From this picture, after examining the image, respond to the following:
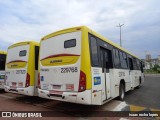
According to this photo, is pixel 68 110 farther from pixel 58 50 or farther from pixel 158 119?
pixel 158 119

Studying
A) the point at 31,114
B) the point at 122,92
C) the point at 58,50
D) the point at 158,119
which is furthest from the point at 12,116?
the point at 122,92

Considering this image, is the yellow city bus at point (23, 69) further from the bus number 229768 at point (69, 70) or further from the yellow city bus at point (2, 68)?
the bus number 229768 at point (69, 70)

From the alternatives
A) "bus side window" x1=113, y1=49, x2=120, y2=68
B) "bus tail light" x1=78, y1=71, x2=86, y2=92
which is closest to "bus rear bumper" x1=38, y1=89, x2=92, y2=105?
"bus tail light" x1=78, y1=71, x2=86, y2=92

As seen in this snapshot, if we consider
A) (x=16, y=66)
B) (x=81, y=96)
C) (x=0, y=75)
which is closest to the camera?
(x=81, y=96)

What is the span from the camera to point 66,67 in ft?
21.9

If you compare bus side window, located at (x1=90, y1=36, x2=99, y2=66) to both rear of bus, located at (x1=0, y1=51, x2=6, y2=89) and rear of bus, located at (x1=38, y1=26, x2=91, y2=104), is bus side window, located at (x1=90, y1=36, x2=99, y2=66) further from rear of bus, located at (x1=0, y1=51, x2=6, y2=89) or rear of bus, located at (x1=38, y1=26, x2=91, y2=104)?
rear of bus, located at (x1=0, y1=51, x2=6, y2=89)

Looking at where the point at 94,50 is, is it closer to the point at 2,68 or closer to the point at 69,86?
the point at 69,86

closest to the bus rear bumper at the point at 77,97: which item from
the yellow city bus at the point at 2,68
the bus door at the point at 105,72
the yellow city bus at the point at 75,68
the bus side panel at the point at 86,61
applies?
the yellow city bus at the point at 75,68

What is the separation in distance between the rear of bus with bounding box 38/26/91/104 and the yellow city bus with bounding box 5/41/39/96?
1276mm

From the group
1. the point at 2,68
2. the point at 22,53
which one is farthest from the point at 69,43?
the point at 2,68

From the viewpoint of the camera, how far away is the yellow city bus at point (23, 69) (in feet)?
28.7

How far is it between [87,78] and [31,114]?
2500 mm

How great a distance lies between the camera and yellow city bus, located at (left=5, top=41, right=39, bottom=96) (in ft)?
28.7

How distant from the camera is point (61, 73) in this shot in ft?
22.4
